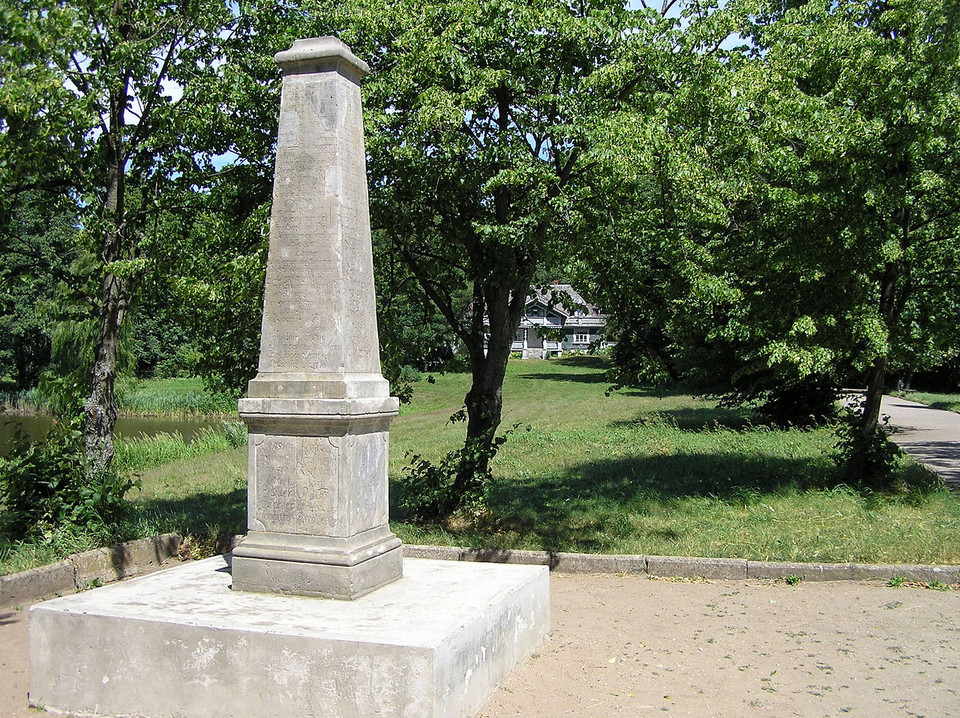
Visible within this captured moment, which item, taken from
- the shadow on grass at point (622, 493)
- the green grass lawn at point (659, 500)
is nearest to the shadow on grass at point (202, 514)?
the green grass lawn at point (659, 500)

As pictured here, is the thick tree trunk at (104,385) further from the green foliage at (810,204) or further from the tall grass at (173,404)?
the tall grass at (173,404)

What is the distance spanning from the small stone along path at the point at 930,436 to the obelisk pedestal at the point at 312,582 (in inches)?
331

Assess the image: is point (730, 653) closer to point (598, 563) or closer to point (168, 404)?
point (598, 563)

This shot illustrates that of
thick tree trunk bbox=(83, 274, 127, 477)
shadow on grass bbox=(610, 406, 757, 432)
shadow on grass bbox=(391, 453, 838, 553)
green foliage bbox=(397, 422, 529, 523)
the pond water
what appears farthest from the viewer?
the pond water

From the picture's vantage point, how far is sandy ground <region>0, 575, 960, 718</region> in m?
5.39

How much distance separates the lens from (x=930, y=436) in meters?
20.7

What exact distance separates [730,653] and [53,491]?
669cm

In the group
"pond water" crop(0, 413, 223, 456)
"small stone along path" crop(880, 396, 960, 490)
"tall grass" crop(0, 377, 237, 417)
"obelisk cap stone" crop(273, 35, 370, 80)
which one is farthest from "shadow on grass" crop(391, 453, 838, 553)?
"tall grass" crop(0, 377, 237, 417)

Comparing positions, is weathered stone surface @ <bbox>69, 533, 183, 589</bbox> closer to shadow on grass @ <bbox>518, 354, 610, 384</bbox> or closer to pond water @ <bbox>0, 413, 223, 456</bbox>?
pond water @ <bbox>0, 413, 223, 456</bbox>

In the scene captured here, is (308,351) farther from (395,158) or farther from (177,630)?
(395,158)

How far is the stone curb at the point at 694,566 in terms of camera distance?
814cm

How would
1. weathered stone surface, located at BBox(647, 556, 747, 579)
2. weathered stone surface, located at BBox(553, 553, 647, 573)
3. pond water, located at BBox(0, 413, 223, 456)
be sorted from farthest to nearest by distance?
pond water, located at BBox(0, 413, 223, 456), weathered stone surface, located at BBox(553, 553, 647, 573), weathered stone surface, located at BBox(647, 556, 747, 579)

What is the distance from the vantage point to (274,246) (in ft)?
20.2

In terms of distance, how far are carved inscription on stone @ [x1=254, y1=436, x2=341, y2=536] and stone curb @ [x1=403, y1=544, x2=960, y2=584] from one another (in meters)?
3.29
